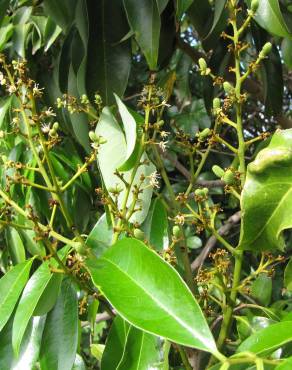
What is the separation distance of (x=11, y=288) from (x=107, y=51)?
0.52 meters

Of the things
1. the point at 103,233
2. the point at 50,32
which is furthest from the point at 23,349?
the point at 50,32

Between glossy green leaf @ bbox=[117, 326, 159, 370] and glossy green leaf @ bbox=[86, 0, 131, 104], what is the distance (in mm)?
500

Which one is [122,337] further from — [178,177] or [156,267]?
[178,177]

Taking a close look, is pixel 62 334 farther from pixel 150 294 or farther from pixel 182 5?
pixel 182 5

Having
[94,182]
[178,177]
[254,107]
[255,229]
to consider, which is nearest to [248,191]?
[255,229]

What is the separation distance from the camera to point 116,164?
821 millimetres

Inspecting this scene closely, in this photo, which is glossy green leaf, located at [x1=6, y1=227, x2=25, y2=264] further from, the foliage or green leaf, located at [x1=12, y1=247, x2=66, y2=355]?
green leaf, located at [x1=12, y1=247, x2=66, y2=355]

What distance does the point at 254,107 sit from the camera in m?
2.61

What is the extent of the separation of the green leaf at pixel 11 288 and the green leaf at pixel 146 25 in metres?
0.38

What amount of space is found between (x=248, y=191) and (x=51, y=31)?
96 cm

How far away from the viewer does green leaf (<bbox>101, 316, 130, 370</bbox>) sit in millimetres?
734

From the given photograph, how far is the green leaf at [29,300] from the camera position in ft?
2.29

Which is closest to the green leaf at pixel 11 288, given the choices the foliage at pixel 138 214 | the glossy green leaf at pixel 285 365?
the foliage at pixel 138 214

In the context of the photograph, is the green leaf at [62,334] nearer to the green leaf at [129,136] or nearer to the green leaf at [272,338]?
the green leaf at [129,136]
